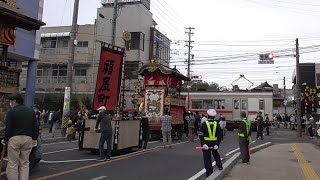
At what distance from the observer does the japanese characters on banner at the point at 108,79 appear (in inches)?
606

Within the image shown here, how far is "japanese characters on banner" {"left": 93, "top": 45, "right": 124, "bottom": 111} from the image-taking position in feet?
50.5

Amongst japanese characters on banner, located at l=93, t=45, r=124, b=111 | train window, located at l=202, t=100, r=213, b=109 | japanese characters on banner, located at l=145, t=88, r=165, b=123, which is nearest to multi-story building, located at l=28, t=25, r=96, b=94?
train window, located at l=202, t=100, r=213, b=109

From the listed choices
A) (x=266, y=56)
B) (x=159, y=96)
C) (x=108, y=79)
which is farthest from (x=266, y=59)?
(x=108, y=79)

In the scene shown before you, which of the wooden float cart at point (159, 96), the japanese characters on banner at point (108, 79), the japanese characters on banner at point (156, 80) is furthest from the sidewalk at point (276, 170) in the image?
the japanese characters on banner at point (156, 80)

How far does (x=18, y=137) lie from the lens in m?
7.78

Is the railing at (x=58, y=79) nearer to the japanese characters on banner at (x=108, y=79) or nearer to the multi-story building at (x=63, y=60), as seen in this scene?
the multi-story building at (x=63, y=60)

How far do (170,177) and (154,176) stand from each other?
0.43 metres

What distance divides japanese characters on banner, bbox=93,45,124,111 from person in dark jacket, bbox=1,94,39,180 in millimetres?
7318

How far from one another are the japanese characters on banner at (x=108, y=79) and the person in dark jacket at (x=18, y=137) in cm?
732

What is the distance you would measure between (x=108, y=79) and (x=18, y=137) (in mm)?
7994

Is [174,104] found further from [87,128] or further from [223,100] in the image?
[223,100]

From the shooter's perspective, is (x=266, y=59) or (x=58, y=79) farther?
(x=58, y=79)

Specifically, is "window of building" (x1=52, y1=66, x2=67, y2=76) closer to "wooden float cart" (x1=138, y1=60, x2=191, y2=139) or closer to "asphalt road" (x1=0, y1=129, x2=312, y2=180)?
"wooden float cart" (x1=138, y1=60, x2=191, y2=139)

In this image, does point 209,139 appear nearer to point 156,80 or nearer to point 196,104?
point 156,80
